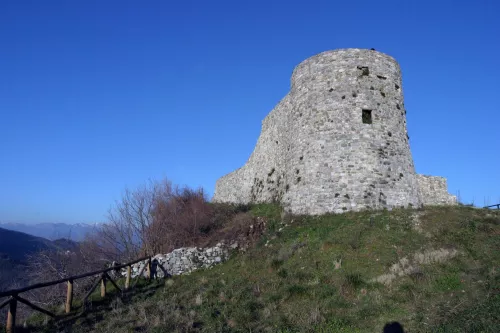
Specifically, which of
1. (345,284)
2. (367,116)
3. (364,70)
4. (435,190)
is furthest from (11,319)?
(435,190)

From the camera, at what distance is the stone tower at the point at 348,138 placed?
16344 millimetres

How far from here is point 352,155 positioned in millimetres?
16562

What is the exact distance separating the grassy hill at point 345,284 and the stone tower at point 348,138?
1.20m

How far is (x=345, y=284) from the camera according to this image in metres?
11.0

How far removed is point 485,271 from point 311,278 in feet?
17.4

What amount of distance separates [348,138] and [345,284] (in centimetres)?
808

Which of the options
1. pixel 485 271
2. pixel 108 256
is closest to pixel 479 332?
pixel 485 271

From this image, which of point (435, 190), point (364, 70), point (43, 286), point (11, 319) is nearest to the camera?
point (11, 319)

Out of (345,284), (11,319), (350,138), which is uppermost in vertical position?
(350,138)

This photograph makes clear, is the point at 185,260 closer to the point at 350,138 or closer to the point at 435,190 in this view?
the point at 350,138

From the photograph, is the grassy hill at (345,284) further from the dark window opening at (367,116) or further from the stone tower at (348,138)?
the dark window opening at (367,116)

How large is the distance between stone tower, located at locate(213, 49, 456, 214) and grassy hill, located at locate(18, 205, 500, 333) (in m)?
1.20

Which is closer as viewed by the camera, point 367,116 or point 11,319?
point 11,319

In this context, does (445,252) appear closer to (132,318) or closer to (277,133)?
(132,318)
